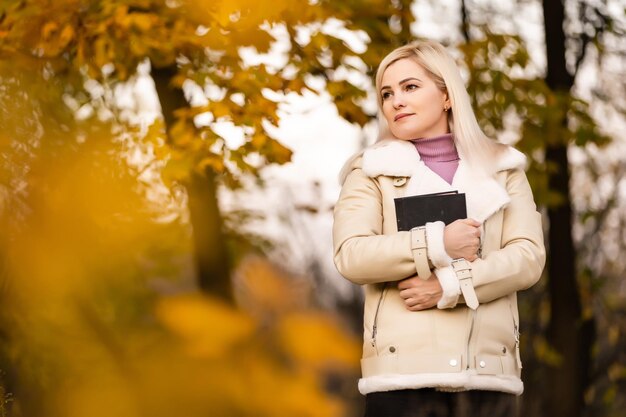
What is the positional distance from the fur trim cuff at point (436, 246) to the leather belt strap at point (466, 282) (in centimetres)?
4

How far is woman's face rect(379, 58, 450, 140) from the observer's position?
133 inches

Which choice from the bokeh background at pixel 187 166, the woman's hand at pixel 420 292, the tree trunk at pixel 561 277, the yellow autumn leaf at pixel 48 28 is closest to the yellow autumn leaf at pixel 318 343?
the bokeh background at pixel 187 166

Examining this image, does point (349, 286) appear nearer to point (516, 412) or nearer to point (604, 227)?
point (604, 227)

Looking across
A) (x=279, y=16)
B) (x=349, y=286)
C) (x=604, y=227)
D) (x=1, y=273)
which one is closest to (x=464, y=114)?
(x=279, y=16)

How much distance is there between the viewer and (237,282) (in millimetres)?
13359

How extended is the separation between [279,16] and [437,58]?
2013 millimetres

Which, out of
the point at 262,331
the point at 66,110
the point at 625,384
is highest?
the point at 66,110

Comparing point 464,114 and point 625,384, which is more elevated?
point 464,114

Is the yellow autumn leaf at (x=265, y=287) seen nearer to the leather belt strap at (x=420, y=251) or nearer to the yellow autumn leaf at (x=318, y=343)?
the yellow autumn leaf at (x=318, y=343)

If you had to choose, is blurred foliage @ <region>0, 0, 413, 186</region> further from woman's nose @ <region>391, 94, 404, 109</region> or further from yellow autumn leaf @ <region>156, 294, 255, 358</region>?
woman's nose @ <region>391, 94, 404, 109</region>

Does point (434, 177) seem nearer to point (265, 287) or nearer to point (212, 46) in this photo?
point (212, 46)

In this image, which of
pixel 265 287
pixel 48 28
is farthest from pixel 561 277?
pixel 265 287

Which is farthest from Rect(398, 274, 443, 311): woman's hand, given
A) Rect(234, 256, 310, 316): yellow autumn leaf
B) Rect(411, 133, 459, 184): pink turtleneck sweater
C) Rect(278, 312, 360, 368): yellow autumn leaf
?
Rect(234, 256, 310, 316): yellow autumn leaf

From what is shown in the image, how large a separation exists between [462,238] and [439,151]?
0.36 metres
